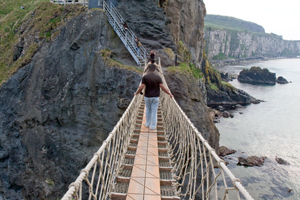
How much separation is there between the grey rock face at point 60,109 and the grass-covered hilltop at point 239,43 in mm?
94554

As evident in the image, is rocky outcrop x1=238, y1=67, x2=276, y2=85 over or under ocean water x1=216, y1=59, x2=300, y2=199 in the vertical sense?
over

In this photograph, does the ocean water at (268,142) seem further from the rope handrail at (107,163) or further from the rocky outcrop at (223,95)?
the rope handrail at (107,163)

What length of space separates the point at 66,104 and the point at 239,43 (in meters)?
143

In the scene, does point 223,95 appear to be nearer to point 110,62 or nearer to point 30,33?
point 110,62

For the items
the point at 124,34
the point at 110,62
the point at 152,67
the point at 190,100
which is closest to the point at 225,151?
the point at 190,100

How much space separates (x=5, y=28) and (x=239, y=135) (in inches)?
1098

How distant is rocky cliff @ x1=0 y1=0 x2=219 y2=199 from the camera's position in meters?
9.92

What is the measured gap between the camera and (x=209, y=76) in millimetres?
44156

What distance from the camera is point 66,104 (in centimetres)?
1054

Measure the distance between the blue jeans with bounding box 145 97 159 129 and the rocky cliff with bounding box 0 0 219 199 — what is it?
4.57 meters

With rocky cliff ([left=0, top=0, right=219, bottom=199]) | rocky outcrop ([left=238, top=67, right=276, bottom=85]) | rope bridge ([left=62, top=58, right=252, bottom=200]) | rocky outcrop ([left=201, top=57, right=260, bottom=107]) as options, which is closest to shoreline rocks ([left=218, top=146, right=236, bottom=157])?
rocky cliff ([left=0, top=0, right=219, bottom=199])

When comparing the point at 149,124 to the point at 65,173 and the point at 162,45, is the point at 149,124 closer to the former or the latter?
the point at 65,173

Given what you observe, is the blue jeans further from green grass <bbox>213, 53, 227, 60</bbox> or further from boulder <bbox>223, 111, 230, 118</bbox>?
green grass <bbox>213, 53, 227, 60</bbox>

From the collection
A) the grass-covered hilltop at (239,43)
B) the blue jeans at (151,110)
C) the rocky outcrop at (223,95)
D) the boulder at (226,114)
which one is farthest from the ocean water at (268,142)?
the grass-covered hilltop at (239,43)
